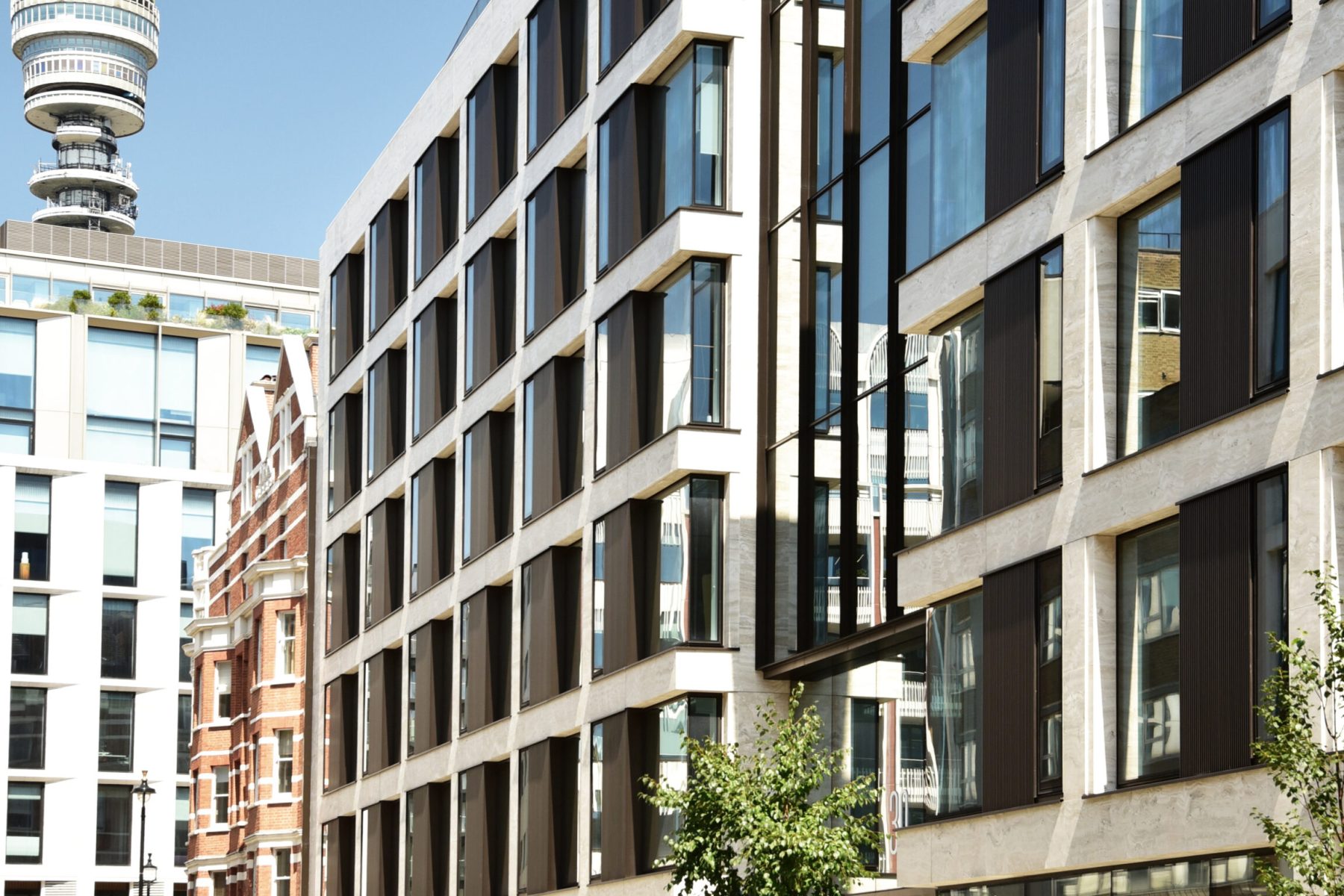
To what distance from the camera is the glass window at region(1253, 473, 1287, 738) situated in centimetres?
2053

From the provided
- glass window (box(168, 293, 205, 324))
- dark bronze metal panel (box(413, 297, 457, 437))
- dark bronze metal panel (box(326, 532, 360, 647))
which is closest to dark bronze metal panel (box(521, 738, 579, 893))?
dark bronze metal panel (box(413, 297, 457, 437))

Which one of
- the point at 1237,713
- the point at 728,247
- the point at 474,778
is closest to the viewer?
the point at 1237,713

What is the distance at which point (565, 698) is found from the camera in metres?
39.5

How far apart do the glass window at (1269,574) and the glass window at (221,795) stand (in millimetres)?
53489

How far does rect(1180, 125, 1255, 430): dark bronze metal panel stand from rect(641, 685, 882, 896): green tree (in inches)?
305

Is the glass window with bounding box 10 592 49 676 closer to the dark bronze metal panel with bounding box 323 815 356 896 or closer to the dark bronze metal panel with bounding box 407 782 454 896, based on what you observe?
the dark bronze metal panel with bounding box 323 815 356 896

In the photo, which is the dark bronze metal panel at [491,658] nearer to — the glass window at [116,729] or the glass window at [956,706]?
the glass window at [956,706]

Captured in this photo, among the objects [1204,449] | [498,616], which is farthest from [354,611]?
[1204,449]

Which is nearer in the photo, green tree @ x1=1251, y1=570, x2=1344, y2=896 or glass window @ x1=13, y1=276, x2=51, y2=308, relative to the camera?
green tree @ x1=1251, y1=570, x2=1344, y2=896

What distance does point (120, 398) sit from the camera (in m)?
101

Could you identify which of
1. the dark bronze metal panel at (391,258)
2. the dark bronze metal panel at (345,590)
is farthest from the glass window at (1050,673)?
the dark bronze metal panel at (345,590)

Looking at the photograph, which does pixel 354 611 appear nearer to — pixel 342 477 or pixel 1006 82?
pixel 342 477

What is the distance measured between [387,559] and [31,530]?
48.2 metres

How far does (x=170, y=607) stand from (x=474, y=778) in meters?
56.9
